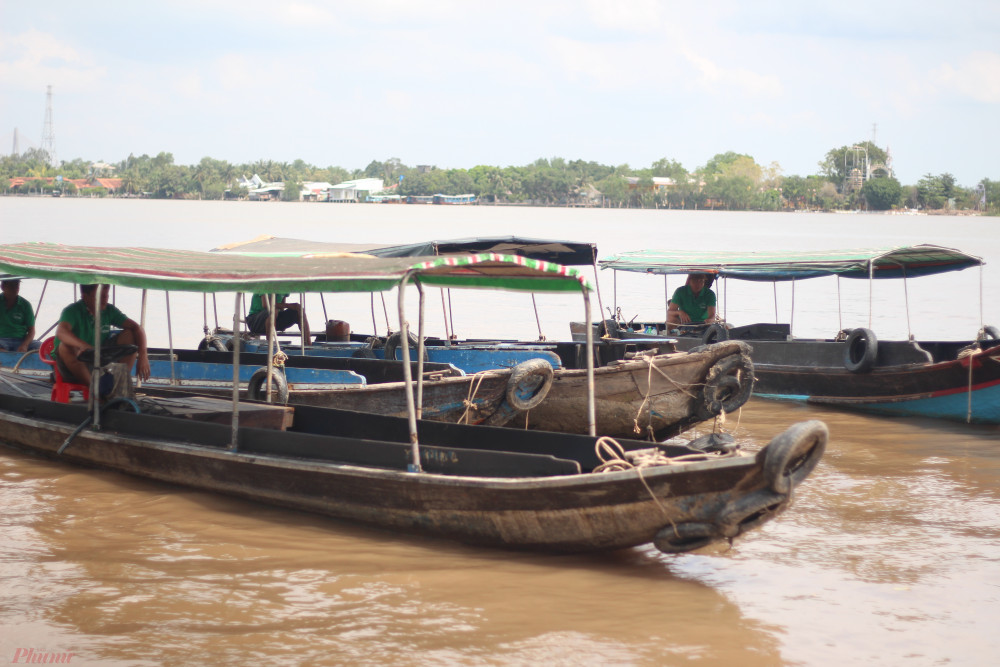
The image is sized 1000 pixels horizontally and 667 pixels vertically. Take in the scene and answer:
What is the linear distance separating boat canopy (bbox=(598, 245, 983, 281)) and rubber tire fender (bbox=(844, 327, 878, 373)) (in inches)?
26.4

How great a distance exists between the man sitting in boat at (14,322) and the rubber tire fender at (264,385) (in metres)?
3.95

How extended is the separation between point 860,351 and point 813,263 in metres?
1.10

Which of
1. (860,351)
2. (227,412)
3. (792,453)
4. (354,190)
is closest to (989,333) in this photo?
(860,351)

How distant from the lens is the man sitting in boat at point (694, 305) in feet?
41.0

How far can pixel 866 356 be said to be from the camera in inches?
422

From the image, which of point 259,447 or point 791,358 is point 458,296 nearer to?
point 791,358

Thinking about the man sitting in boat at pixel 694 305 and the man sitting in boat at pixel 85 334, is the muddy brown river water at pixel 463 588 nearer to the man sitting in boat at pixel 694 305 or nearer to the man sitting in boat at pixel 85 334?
the man sitting in boat at pixel 85 334

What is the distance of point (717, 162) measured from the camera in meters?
176

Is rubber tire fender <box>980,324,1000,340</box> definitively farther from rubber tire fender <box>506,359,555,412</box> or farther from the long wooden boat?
the long wooden boat

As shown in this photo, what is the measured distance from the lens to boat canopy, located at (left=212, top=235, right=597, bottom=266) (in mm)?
9875

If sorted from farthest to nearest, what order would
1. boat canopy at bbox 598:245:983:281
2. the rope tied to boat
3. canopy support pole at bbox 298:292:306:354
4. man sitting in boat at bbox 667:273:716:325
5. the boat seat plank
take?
man sitting in boat at bbox 667:273:716:325 → boat canopy at bbox 598:245:983:281 → canopy support pole at bbox 298:292:306:354 → the rope tied to boat → the boat seat plank

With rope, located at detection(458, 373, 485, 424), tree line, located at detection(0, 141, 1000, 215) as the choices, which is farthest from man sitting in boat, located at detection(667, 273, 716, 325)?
tree line, located at detection(0, 141, 1000, 215)

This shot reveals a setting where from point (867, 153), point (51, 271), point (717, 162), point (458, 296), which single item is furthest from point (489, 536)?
point (717, 162)

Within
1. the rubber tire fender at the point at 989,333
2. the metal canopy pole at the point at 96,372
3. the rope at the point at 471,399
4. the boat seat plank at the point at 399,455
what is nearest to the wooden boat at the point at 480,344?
the rope at the point at 471,399
